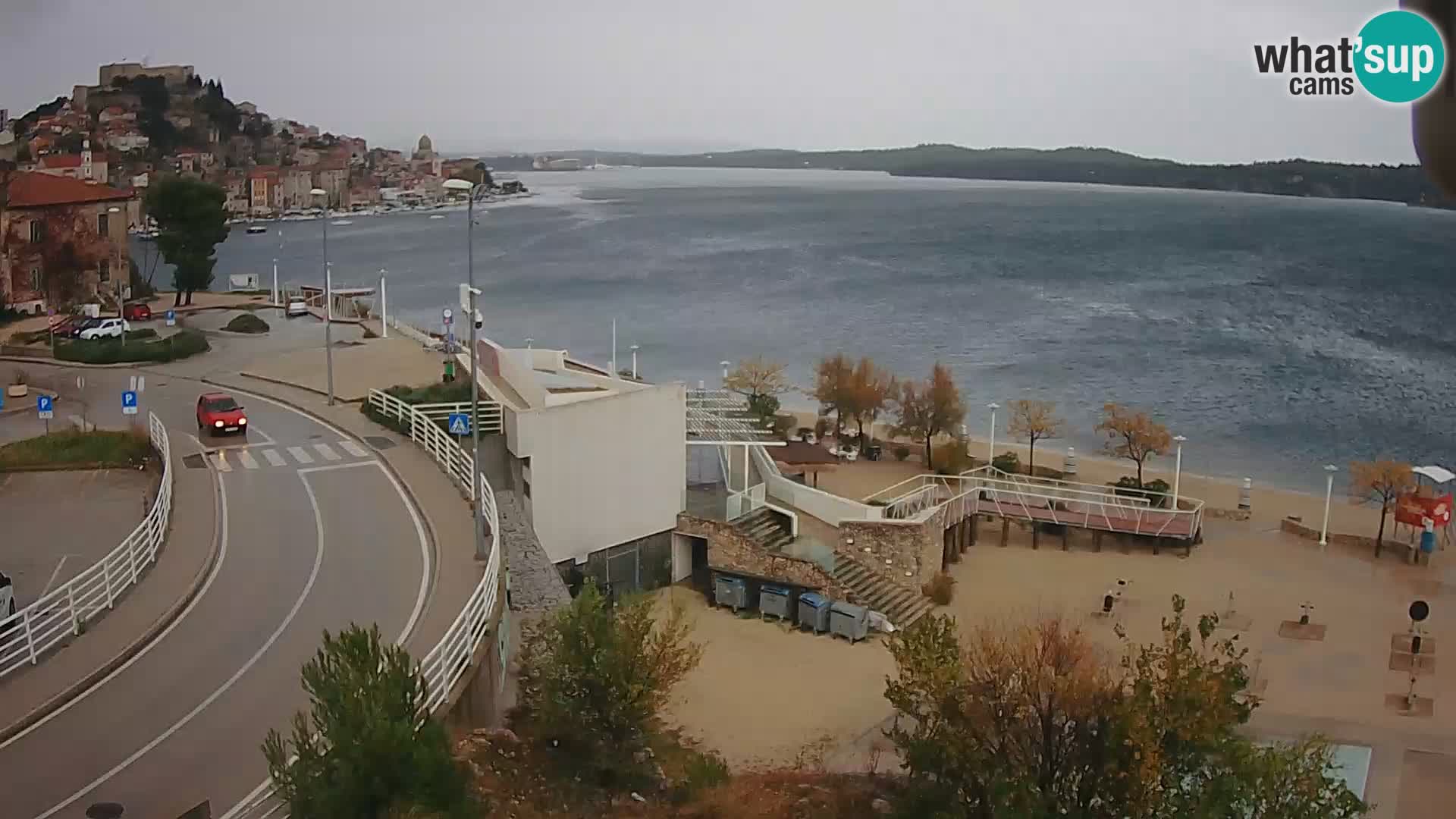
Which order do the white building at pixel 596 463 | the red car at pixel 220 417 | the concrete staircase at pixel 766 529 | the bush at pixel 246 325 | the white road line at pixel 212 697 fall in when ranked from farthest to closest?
1. the bush at pixel 246 325
2. the red car at pixel 220 417
3. the concrete staircase at pixel 766 529
4. the white building at pixel 596 463
5. the white road line at pixel 212 697

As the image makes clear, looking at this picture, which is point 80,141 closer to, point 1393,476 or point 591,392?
point 591,392

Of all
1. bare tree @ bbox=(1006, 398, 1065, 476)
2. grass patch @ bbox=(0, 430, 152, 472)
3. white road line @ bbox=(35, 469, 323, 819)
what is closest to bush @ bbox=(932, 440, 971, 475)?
bare tree @ bbox=(1006, 398, 1065, 476)

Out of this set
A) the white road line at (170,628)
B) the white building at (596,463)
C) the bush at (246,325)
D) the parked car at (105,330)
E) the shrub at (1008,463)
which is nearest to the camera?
the white road line at (170,628)

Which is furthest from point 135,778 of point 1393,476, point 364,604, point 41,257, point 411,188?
point 411,188

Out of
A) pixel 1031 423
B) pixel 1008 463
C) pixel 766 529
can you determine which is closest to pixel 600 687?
pixel 766 529

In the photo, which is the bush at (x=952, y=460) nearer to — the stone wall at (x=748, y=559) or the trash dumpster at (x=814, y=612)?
the stone wall at (x=748, y=559)

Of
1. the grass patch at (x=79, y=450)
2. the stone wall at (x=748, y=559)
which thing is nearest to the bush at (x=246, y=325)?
the grass patch at (x=79, y=450)
